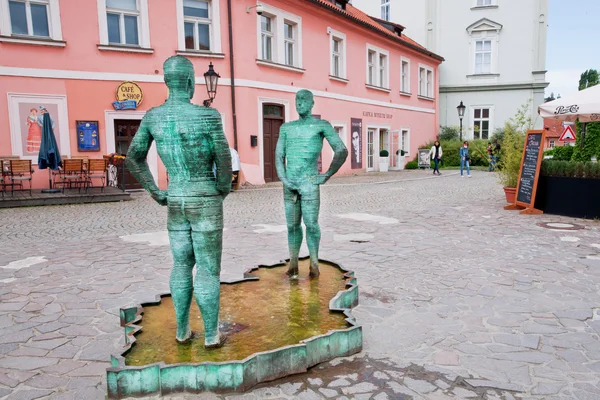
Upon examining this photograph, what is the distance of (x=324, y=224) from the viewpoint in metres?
8.79

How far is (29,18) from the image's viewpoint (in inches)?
501

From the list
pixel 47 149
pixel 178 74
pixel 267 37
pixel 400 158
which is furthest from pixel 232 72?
pixel 178 74

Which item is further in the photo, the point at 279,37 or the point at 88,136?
the point at 279,37

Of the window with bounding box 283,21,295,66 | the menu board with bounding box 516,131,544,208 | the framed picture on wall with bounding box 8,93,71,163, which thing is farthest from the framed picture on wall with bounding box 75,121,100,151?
the menu board with bounding box 516,131,544,208

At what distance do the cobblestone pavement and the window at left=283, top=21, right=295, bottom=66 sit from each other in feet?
34.4

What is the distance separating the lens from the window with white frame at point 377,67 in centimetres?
2328

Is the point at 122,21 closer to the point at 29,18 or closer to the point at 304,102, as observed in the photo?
the point at 29,18

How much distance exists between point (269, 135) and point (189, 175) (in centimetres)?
1472

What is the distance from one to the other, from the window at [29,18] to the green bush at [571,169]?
13.3 meters

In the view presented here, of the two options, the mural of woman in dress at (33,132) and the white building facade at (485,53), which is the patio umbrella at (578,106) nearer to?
the mural of woman in dress at (33,132)

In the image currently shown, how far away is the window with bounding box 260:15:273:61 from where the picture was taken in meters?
17.0

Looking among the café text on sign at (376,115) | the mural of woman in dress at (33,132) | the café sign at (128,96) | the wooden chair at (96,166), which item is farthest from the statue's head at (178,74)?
the café text on sign at (376,115)

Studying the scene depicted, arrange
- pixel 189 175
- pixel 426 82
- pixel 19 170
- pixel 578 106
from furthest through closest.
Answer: pixel 426 82 → pixel 19 170 → pixel 578 106 → pixel 189 175

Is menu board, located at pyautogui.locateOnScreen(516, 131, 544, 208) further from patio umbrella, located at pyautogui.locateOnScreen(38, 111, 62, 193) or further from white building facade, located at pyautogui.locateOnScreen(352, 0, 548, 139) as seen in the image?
white building facade, located at pyautogui.locateOnScreen(352, 0, 548, 139)
